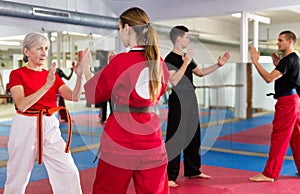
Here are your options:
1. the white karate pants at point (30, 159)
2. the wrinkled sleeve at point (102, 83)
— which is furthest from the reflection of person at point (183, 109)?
the wrinkled sleeve at point (102, 83)

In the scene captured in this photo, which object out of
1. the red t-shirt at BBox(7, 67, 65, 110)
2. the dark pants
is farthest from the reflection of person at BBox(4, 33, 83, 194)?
the dark pants

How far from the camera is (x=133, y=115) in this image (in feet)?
6.45

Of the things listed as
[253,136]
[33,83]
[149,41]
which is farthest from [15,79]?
[253,136]

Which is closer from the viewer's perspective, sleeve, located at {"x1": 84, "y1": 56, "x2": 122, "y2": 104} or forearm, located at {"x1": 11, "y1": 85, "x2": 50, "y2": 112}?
sleeve, located at {"x1": 84, "y1": 56, "x2": 122, "y2": 104}

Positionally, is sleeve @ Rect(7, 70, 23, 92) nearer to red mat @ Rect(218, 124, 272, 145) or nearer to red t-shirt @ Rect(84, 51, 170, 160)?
red t-shirt @ Rect(84, 51, 170, 160)

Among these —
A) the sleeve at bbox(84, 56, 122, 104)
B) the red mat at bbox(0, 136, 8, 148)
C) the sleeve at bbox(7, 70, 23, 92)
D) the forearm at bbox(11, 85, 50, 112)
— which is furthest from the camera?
the red mat at bbox(0, 136, 8, 148)

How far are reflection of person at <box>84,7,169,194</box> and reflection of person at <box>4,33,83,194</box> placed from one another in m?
0.70

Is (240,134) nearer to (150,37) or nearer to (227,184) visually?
(227,184)

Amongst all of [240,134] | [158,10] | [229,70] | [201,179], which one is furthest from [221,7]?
[201,179]

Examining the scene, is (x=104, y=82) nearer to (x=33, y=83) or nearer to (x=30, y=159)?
(x=33, y=83)

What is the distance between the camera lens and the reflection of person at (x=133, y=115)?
191 centimetres

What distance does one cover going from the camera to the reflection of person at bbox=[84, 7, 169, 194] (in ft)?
6.28

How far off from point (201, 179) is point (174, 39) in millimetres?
1646

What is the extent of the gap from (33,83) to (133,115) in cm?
100
